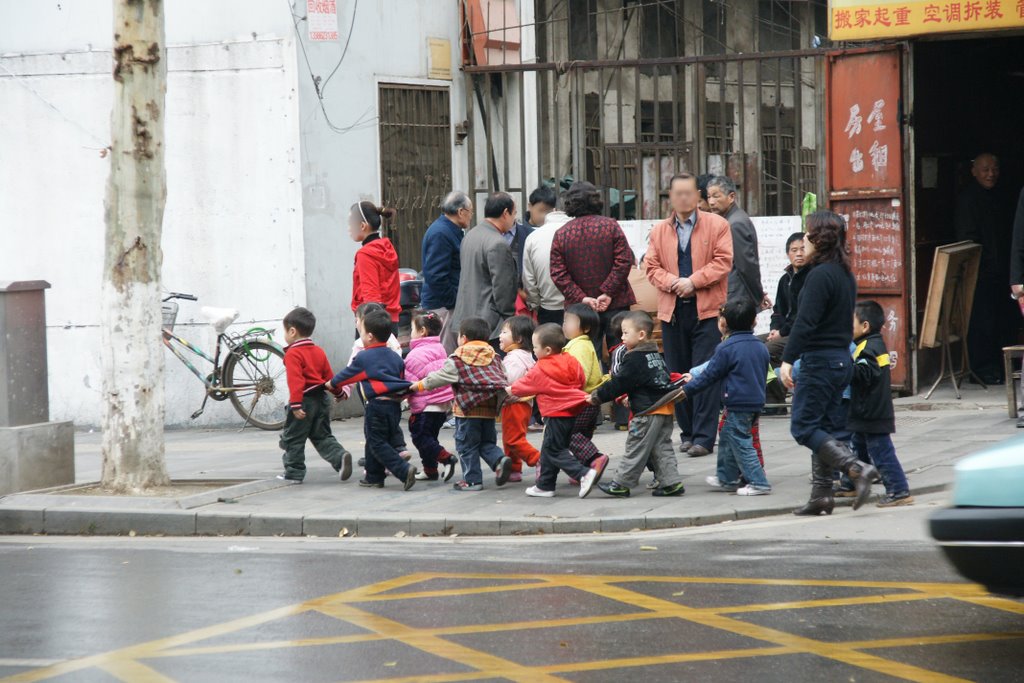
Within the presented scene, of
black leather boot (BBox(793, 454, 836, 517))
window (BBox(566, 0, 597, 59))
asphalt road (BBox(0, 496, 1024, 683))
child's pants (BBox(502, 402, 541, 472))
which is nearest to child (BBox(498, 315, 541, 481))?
child's pants (BBox(502, 402, 541, 472))

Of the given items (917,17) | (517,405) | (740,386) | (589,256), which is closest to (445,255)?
(589,256)

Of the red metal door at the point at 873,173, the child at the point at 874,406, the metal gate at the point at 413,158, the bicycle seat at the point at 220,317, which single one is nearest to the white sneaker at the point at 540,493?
the child at the point at 874,406

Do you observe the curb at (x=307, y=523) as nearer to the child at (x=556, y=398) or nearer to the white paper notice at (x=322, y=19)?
the child at (x=556, y=398)

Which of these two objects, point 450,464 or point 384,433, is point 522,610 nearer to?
point 384,433

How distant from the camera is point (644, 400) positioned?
9.50 metres

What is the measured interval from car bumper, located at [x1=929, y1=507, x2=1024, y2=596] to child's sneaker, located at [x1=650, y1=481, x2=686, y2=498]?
3.86 metres

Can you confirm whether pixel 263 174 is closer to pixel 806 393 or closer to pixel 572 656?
pixel 806 393

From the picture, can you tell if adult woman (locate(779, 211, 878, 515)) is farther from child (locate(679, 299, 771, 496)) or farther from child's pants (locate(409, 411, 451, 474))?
child's pants (locate(409, 411, 451, 474))

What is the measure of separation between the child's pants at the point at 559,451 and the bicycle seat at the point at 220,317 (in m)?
4.80

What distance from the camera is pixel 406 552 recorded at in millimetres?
8414

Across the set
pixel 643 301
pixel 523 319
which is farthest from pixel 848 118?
pixel 523 319

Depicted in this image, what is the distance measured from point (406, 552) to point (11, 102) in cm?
844

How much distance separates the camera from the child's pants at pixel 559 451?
9.59m

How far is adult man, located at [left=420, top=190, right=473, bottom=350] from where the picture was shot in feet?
41.8
